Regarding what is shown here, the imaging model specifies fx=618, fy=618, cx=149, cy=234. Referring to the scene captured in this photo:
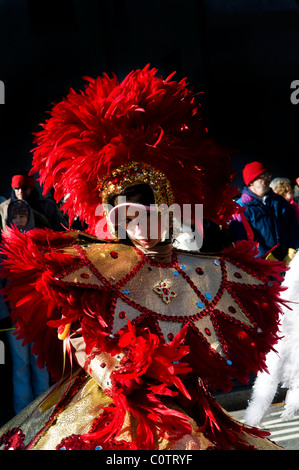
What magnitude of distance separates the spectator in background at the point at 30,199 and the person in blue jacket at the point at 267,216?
5.63 ft

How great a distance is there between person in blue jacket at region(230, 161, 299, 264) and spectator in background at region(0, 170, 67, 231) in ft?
5.63

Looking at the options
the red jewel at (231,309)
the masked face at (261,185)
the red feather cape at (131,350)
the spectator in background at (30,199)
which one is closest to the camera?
the red feather cape at (131,350)

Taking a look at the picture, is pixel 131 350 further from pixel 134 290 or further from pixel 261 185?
pixel 261 185

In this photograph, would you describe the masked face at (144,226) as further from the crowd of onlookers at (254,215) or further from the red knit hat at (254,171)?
the red knit hat at (254,171)

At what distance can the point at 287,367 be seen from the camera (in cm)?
390

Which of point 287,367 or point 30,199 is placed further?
point 30,199

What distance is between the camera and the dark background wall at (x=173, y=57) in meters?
9.16

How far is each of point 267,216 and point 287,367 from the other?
6.45 ft

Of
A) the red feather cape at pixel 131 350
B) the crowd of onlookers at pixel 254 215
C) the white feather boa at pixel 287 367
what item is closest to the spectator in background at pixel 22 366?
the crowd of onlookers at pixel 254 215

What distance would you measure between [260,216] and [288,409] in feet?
6.95

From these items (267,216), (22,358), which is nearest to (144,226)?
(22,358)

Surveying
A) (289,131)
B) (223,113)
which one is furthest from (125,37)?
(289,131)

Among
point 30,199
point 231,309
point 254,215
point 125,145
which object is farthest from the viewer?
point 254,215

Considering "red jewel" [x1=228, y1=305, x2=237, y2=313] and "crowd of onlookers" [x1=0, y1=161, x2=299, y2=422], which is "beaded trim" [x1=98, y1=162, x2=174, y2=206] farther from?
"crowd of onlookers" [x1=0, y1=161, x2=299, y2=422]
